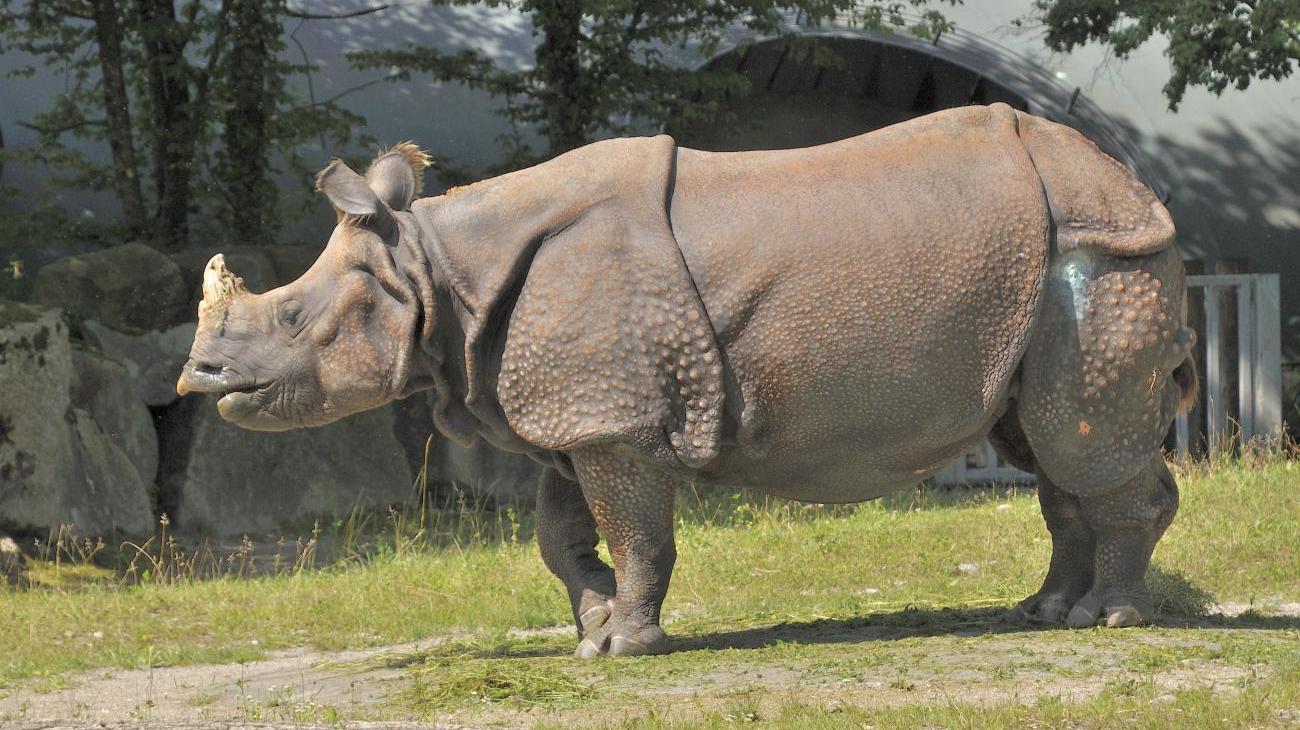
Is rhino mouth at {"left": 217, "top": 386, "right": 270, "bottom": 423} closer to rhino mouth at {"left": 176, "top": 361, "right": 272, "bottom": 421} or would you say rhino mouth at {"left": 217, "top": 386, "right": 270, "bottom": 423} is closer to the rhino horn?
rhino mouth at {"left": 176, "top": 361, "right": 272, "bottom": 421}

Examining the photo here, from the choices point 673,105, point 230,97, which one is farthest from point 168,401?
point 673,105

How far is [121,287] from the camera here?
40.5 ft

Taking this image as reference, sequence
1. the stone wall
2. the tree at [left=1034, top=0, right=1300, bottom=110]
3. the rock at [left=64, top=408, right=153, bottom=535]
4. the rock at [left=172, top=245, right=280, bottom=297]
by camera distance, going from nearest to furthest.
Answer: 1. the rock at [left=64, top=408, right=153, bottom=535]
2. the stone wall
3. the tree at [left=1034, top=0, right=1300, bottom=110]
4. the rock at [left=172, top=245, right=280, bottom=297]

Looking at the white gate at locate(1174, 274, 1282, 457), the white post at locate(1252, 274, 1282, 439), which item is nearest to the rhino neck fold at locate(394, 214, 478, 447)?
the white gate at locate(1174, 274, 1282, 457)

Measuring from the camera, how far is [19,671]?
23.2ft

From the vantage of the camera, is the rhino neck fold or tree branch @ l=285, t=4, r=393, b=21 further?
tree branch @ l=285, t=4, r=393, b=21

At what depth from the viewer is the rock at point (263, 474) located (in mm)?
11852

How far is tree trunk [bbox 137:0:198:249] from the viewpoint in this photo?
14.1 meters

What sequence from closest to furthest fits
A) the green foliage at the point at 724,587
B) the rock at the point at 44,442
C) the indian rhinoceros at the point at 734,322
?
the indian rhinoceros at the point at 734,322
the green foliage at the point at 724,587
the rock at the point at 44,442

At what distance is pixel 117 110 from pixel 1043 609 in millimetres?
9970

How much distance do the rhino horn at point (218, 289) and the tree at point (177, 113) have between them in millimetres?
7832

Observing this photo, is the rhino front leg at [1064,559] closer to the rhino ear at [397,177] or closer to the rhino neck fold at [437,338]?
the rhino neck fold at [437,338]

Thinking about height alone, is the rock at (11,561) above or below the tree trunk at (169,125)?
below

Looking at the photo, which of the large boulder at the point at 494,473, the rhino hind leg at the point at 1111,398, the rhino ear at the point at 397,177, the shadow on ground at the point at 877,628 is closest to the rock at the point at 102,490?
the large boulder at the point at 494,473
